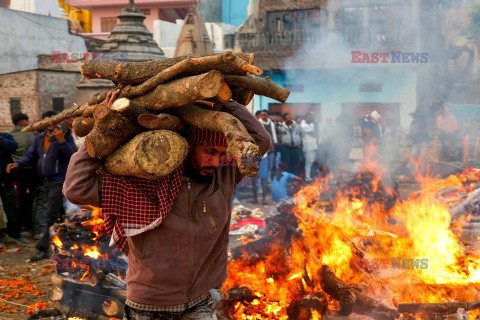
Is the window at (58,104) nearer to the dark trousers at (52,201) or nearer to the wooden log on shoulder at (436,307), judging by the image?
the dark trousers at (52,201)

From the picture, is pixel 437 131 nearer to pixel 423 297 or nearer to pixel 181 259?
pixel 423 297

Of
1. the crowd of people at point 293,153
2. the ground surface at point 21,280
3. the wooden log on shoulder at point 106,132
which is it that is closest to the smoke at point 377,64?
the crowd of people at point 293,153

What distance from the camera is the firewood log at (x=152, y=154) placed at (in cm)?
240

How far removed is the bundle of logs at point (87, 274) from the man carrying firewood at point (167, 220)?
6.90 ft

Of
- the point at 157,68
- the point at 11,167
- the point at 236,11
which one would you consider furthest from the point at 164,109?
the point at 236,11

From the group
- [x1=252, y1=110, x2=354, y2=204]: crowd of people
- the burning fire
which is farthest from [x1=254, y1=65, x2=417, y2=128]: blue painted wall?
the burning fire

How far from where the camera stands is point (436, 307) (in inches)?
164

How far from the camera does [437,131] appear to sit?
13.2 meters

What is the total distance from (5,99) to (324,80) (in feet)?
41.5

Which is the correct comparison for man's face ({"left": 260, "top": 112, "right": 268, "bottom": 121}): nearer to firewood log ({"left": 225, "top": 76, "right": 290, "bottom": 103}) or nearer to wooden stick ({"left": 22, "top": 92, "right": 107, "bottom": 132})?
wooden stick ({"left": 22, "top": 92, "right": 107, "bottom": 132})

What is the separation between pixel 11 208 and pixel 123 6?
2541 cm

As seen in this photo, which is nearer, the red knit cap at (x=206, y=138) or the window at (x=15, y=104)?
the red knit cap at (x=206, y=138)

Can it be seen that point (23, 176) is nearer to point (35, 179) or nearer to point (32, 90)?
point (35, 179)

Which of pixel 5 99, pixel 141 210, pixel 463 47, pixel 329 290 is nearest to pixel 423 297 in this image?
pixel 329 290
